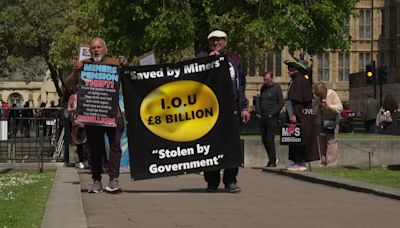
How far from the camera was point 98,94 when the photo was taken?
1073 cm

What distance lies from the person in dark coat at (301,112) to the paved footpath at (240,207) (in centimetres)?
222

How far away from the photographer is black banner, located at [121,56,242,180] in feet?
35.2

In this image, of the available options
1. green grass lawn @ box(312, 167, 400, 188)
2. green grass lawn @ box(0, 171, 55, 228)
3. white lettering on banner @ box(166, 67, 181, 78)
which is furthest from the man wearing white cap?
green grass lawn @ box(312, 167, 400, 188)

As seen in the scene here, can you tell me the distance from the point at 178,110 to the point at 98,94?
3.25 ft

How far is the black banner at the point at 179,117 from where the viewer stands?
35.2 ft

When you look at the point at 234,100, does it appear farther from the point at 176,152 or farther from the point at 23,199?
the point at 23,199

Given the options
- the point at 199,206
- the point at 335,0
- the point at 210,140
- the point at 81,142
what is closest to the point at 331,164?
the point at 81,142

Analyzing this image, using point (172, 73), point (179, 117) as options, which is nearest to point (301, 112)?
point (179, 117)

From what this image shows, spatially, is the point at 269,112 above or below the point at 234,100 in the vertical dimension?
below

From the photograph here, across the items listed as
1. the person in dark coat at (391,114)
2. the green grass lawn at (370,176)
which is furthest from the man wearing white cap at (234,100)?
the person in dark coat at (391,114)

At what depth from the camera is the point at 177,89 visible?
10758 mm

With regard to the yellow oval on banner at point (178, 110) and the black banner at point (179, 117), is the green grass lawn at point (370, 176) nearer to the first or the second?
the black banner at point (179, 117)

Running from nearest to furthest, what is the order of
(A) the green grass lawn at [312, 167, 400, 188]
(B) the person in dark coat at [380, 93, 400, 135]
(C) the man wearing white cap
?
(C) the man wearing white cap → (A) the green grass lawn at [312, 167, 400, 188] → (B) the person in dark coat at [380, 93, 400, 135]

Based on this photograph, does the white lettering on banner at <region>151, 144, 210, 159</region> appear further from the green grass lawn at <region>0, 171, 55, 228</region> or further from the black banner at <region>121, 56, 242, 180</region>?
the green grass lawn at <region>0, 171, 55, 228</region>
